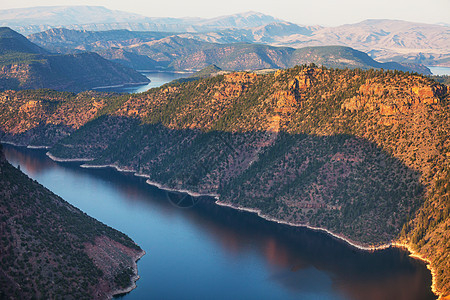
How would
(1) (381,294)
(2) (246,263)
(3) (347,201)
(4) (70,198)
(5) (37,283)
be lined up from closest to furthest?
(5) (37,283), (1) (381,294), (2) (246,263), (3) (347,201), (4) (70,198)

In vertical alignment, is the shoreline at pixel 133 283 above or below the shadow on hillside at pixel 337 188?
below

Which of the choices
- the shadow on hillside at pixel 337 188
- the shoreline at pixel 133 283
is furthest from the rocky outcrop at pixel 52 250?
the shadow on hillside at pixel 337 188

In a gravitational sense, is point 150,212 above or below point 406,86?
below

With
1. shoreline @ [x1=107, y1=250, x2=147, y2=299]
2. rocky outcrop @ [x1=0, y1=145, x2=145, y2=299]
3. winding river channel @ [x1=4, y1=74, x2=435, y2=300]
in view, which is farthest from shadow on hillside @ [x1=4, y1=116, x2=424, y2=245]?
rocky outcrop @ [x1=0, y1=145, x2=145, y2=299]

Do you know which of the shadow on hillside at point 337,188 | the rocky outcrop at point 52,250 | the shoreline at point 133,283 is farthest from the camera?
the shadow on hillside at point 337,188

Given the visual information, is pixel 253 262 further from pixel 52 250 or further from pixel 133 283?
pixel 52 250

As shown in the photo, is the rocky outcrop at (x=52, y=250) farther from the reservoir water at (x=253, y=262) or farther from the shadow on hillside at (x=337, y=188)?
the shadow on hillside at (x=337, y=188)

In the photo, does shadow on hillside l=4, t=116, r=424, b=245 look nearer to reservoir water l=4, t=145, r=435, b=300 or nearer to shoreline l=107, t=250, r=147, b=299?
reservoir water l=4, t=145, r=435, b=300

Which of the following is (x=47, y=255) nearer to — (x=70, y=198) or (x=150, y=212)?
(x=150, y=212)

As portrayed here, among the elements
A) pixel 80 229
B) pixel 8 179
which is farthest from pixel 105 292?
pixel 8 179
